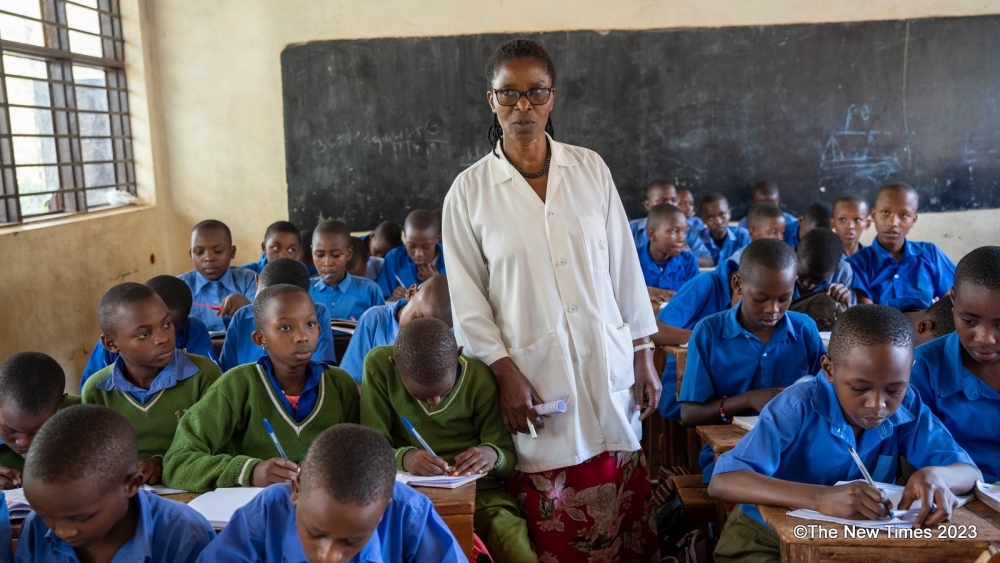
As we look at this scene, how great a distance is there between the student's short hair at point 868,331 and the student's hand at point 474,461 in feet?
2.66

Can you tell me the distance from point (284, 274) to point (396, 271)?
1621mm

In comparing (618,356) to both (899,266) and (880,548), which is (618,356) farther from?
(899,266)

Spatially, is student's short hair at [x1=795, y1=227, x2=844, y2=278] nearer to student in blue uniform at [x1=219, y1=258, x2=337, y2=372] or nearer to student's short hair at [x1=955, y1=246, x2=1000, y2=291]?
student's short hair at [x1=955, y1=246, x2=1000, y2=291]

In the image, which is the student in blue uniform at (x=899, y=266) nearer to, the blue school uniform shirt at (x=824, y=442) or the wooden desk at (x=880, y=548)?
the blue school uniform shirt at (x=824, y=442)

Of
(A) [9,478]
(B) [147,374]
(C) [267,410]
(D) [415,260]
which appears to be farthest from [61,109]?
(C) [267,410]

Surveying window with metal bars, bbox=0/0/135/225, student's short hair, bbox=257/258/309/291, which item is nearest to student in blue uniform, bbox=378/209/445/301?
student's short hair, bbox=257/258/309/291

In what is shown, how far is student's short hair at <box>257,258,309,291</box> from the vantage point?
3.18 m

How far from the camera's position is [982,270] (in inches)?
78.5

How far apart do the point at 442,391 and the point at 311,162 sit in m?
4.26

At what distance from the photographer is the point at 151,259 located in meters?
5.59

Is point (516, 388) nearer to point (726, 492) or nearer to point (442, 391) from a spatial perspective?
point (442, 391)

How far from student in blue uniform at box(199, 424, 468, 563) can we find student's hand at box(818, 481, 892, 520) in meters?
0.70

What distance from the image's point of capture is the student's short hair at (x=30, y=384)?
1989 mm

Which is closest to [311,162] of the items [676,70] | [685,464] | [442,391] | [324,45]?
[324,45]
